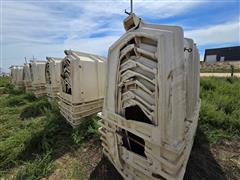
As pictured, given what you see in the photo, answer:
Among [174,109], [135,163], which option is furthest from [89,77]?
[174,109]

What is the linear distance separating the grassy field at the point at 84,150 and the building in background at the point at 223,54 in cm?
3127

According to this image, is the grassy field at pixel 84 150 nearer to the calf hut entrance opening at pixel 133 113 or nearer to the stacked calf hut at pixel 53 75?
the calf hut entrance opening at pixel 133 113

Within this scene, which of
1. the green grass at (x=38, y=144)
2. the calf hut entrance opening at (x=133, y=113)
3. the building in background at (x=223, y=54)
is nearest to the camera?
the calf hut entrance opening at (x=133, y=113)

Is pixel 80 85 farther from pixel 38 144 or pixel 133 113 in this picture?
pixel 133 113

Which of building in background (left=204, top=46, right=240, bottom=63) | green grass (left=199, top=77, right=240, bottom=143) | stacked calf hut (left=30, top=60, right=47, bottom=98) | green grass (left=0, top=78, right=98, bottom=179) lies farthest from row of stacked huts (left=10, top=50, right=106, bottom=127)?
building in background (left=204, top=46, right=240, bottom=63)

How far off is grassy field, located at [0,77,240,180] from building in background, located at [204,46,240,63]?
31.3m

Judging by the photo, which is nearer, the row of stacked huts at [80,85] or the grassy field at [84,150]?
the grassy field at [84,150]

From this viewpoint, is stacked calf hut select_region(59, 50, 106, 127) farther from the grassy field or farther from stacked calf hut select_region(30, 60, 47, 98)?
stacked calf hut select_region(30, 60, 47, 98)

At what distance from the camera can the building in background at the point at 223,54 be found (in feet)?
103

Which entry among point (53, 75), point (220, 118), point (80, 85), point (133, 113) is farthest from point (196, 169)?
point (53, 75)

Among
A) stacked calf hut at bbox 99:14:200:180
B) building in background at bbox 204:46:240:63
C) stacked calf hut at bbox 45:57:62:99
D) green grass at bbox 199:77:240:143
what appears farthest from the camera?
building in background at bbox 204:46:240:63

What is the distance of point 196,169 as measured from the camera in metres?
2.72

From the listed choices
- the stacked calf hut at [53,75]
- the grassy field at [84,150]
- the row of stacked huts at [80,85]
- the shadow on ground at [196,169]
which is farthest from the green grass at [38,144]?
the stacked calf hut at [53,75]

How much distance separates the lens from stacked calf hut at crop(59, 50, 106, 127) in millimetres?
4266
